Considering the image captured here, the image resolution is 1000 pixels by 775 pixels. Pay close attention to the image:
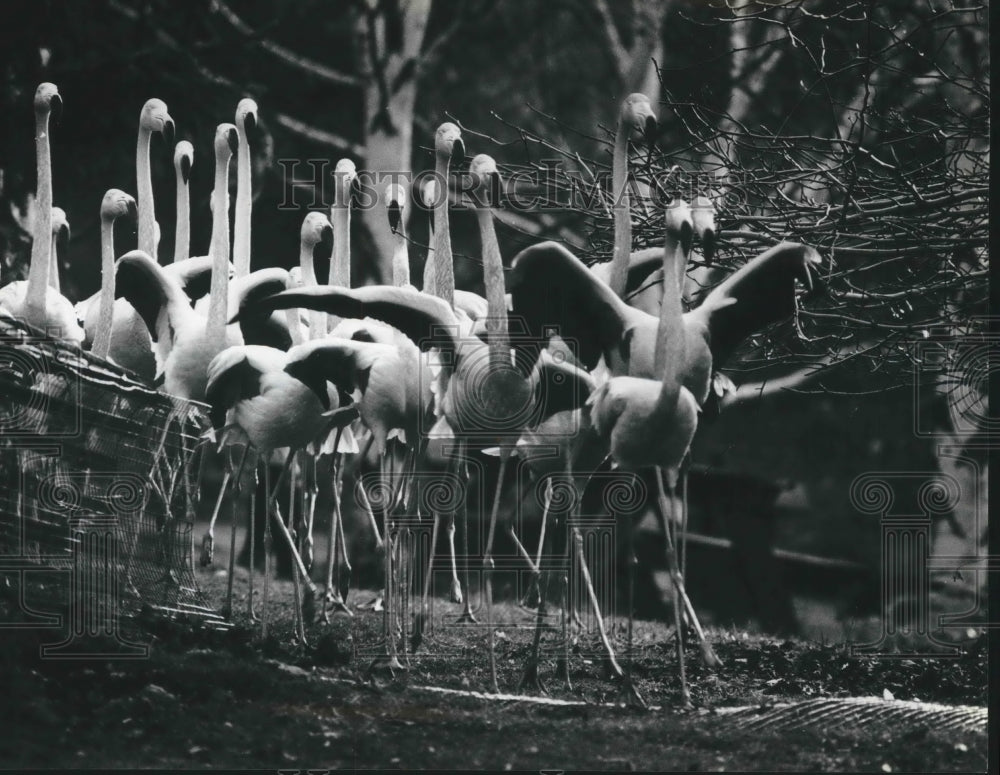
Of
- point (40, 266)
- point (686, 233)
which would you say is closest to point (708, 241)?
point (686, 233)

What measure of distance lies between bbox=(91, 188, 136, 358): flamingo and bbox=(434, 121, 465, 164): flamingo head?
207 cm

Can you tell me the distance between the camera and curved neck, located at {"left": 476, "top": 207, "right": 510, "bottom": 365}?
7.07 meters

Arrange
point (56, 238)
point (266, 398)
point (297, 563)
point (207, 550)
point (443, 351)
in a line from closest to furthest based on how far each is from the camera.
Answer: point (443, 351) < point (266, 398) < point (297, 563) < point (207, 550) < point (56, 238)

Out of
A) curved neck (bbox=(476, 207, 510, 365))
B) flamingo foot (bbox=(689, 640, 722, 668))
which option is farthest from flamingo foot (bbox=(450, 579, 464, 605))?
curved neck (bbox=(476, 207, 510, 365))

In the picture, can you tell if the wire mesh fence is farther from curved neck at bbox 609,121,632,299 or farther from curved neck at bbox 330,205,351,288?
curved neck at bbox 609,121,632,299

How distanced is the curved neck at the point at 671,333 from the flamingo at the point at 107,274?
3.36 meters

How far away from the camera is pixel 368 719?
6.02 m

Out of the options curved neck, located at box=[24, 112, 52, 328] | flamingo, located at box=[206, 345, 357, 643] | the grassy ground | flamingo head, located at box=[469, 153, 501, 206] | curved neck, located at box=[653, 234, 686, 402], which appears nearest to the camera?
the grassy ground

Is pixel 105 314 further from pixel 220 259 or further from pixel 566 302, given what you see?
pixel 566 302

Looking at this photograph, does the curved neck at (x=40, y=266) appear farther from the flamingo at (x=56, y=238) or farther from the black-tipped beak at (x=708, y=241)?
the black-tipped beak at (x=708, y=241)

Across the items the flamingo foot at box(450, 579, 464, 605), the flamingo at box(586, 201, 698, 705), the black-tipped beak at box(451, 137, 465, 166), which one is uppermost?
the black-tipped beak at box(451, 137, 465, 166)

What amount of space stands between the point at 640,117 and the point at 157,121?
142 inches

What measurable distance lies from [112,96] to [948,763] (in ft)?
32.5

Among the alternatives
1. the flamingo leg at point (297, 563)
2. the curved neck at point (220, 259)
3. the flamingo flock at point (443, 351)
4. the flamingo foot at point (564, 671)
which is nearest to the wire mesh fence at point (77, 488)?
the flamingo flock at point (443, 351)
